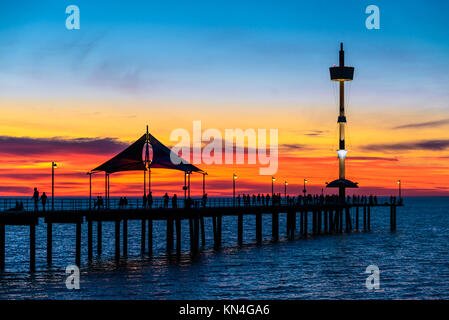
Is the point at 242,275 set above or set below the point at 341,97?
below

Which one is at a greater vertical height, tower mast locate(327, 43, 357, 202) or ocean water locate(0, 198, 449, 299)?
tower mast locate(327, 43, 357, 202)

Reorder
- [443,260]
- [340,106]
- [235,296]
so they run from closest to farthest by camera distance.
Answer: [235,296]
[443,260]
[340,106]

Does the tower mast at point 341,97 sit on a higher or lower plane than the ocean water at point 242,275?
higher

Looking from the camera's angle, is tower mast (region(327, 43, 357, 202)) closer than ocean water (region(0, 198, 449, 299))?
No

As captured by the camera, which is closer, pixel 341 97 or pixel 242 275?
pixel 242 275

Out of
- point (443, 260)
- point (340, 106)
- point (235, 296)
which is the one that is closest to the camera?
point (235, 296)

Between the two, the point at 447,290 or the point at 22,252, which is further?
the point at 22,252

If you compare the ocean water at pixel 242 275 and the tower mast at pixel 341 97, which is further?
the tower mast at pixel 341 97

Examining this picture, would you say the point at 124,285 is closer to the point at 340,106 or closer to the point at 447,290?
the point at 447,290

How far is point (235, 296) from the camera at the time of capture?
1464 inches

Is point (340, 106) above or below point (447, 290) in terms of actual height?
above
